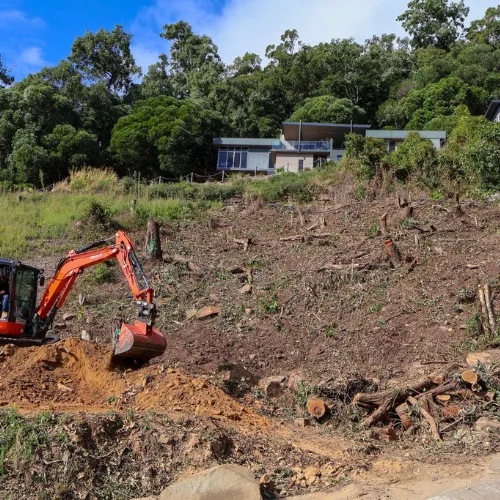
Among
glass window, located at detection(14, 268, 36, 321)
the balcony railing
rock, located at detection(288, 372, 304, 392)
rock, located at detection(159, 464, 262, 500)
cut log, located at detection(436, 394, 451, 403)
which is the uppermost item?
the balcony railing

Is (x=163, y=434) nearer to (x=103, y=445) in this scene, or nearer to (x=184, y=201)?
(x=103, y=445)

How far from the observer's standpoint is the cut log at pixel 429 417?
7.37 m

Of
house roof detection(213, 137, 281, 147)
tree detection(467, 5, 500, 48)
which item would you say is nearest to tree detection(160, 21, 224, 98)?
house roof detection(213, 137, 281, 147)

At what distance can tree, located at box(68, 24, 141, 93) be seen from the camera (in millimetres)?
47469

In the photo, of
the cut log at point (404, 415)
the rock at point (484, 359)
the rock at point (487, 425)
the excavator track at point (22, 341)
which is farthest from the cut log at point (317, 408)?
the excavator track at point (22, 341)

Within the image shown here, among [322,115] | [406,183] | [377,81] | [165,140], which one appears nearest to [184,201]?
[406,183]

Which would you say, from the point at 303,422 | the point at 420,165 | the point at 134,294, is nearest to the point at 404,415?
the point at 303,422

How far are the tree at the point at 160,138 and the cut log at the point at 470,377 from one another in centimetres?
2813

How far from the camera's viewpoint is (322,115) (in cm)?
3994

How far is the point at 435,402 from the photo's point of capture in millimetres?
8055

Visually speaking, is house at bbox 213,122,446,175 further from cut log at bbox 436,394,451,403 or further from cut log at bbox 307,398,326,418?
cut log at bbox 436,394,451,403

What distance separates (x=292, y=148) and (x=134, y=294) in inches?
1197

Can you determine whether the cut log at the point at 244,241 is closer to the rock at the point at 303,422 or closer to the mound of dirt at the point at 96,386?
the mound of dirt at the point at 96,386

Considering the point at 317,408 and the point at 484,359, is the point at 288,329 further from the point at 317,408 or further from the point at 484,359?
the point at 484,359
